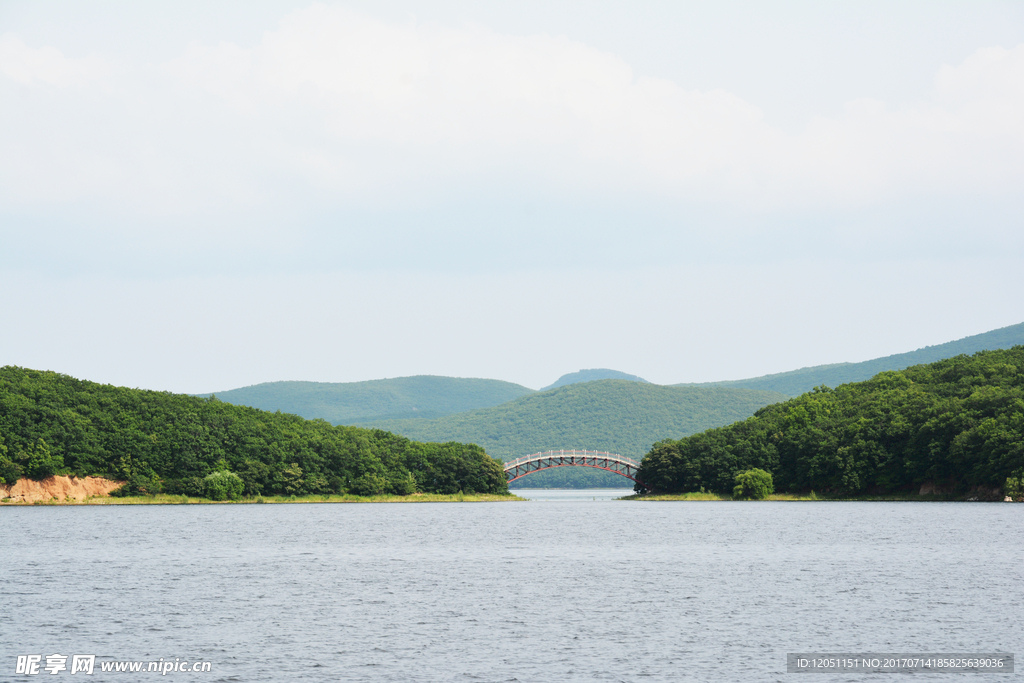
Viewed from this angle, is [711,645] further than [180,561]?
No

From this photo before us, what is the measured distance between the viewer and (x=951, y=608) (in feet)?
131

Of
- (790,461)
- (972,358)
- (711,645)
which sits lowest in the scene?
(711,645)

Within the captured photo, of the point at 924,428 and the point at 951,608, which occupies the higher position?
the point at 924,428

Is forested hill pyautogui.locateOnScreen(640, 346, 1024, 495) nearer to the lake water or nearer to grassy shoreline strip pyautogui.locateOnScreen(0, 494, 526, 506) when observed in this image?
grassy shoreline strip pyautogui.locateOnScreen(0, 494, 526, 506)

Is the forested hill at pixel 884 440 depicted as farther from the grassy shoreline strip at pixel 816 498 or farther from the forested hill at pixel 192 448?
the forested hill at pixel 192 448

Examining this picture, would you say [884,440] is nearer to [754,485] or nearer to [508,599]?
[754,485]

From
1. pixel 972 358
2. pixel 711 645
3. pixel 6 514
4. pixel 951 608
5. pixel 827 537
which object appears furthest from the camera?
pixel 972 358

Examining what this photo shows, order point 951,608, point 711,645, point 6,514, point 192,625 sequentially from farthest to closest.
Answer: point 6,514 → point 951,608 → point 192,625 → point 711,645

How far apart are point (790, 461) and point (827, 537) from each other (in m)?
67.4

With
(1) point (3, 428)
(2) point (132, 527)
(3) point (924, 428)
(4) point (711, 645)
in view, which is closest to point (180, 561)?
(2) point (132, 527)

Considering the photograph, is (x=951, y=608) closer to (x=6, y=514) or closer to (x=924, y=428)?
(x=924, y=428)

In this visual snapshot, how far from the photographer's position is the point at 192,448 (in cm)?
13512

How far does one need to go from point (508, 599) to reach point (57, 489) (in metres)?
99.2

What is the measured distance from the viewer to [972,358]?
151500mm
